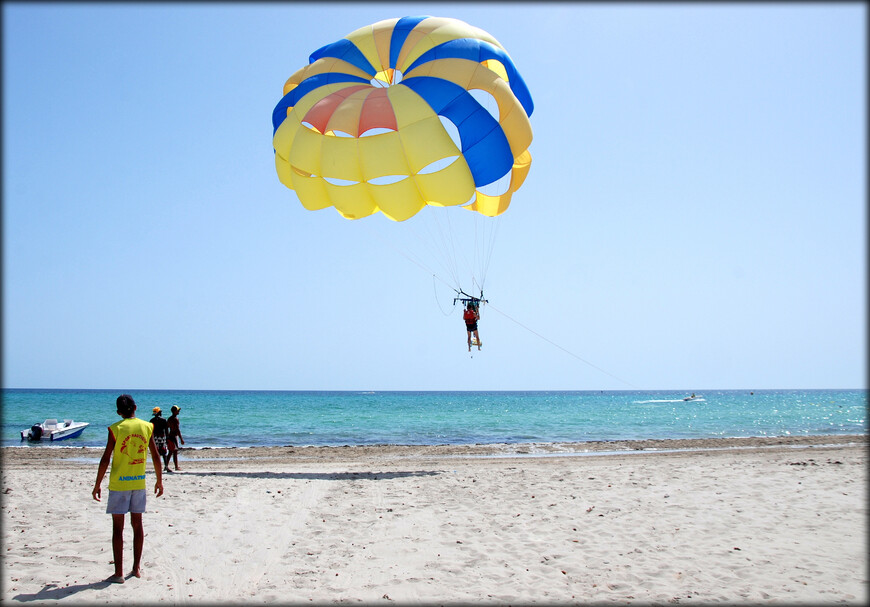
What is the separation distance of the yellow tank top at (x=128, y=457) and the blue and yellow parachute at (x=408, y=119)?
5.67 metres

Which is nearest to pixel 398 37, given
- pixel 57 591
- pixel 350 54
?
pixel 350 54

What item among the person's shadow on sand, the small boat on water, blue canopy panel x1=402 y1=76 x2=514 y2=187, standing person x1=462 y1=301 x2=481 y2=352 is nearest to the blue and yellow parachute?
blue canopy panel x1=402 y1=76 x2=514 y2=187

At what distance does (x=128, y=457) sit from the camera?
436 cm

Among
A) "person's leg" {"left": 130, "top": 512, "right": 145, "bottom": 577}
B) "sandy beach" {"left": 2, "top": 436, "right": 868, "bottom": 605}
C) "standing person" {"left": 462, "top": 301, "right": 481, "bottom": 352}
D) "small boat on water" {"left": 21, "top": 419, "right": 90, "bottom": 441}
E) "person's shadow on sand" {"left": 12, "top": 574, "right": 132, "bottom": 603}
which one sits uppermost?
"standing person" {"left": 462, "top": 301, "right": 481, "bottom": 352}

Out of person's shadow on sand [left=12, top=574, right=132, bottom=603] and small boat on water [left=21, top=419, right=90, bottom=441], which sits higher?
person's shadow on sand [left=12, top=574, right=132, bottom=603]

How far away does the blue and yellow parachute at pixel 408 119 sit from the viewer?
8.80 meters

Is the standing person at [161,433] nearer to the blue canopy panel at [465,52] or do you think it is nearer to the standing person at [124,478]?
the standing person at [124,478]

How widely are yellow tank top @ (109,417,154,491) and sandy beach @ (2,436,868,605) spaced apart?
2.54 ft

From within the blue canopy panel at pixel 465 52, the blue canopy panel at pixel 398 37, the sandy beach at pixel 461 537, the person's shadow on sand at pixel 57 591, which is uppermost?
the blue canopy panel at pixel 398 37

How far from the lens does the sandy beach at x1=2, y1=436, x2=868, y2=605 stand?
4.23 meters

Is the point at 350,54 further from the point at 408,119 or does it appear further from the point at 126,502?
the point at 126,502

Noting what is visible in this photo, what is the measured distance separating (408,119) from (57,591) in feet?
23.8

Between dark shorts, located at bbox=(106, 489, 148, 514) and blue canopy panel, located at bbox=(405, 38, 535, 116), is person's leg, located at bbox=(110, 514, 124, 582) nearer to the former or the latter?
dark shorts, located at bbox=(106, 489, 148, 514)

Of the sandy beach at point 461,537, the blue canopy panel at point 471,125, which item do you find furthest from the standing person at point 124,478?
the blue canopy panel at point 471,125
